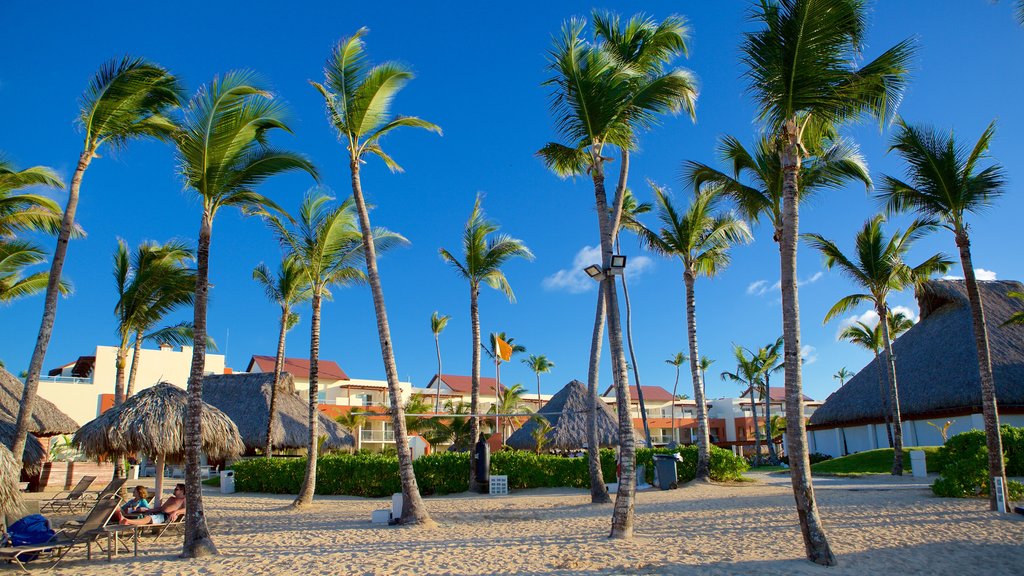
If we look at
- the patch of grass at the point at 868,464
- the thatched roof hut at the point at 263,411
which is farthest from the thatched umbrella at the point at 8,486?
the patch of grass at the point at 868,464

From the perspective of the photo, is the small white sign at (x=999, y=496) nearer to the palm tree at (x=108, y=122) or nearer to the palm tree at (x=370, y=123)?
the palm tree at (x=370, y=123)

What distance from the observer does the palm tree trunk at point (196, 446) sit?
30.0 feet

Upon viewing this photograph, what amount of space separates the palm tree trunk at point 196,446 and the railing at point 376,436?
111 feet

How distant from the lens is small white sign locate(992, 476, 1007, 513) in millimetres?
11320

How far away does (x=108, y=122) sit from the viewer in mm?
12797

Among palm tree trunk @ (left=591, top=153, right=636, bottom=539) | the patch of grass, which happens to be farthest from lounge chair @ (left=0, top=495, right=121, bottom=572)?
the patch of grass

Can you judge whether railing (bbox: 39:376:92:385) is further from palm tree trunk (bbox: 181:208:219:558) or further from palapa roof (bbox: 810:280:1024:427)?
palapa roof (bbox: 810:280:1024:427)

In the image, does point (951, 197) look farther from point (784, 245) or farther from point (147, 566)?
point (147, 566)

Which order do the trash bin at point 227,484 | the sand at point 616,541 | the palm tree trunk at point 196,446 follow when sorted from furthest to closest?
the trash bin at point 227,484 → the palm tree trunk at point 196,446 → the sand at point 616,541

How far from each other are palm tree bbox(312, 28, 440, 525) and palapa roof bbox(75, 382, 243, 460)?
422 cm

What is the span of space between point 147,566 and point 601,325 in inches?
381

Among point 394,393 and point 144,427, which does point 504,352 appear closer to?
point 394,393

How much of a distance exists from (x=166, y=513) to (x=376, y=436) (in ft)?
110

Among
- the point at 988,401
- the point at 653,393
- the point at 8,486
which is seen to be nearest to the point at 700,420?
the point at 988,401
